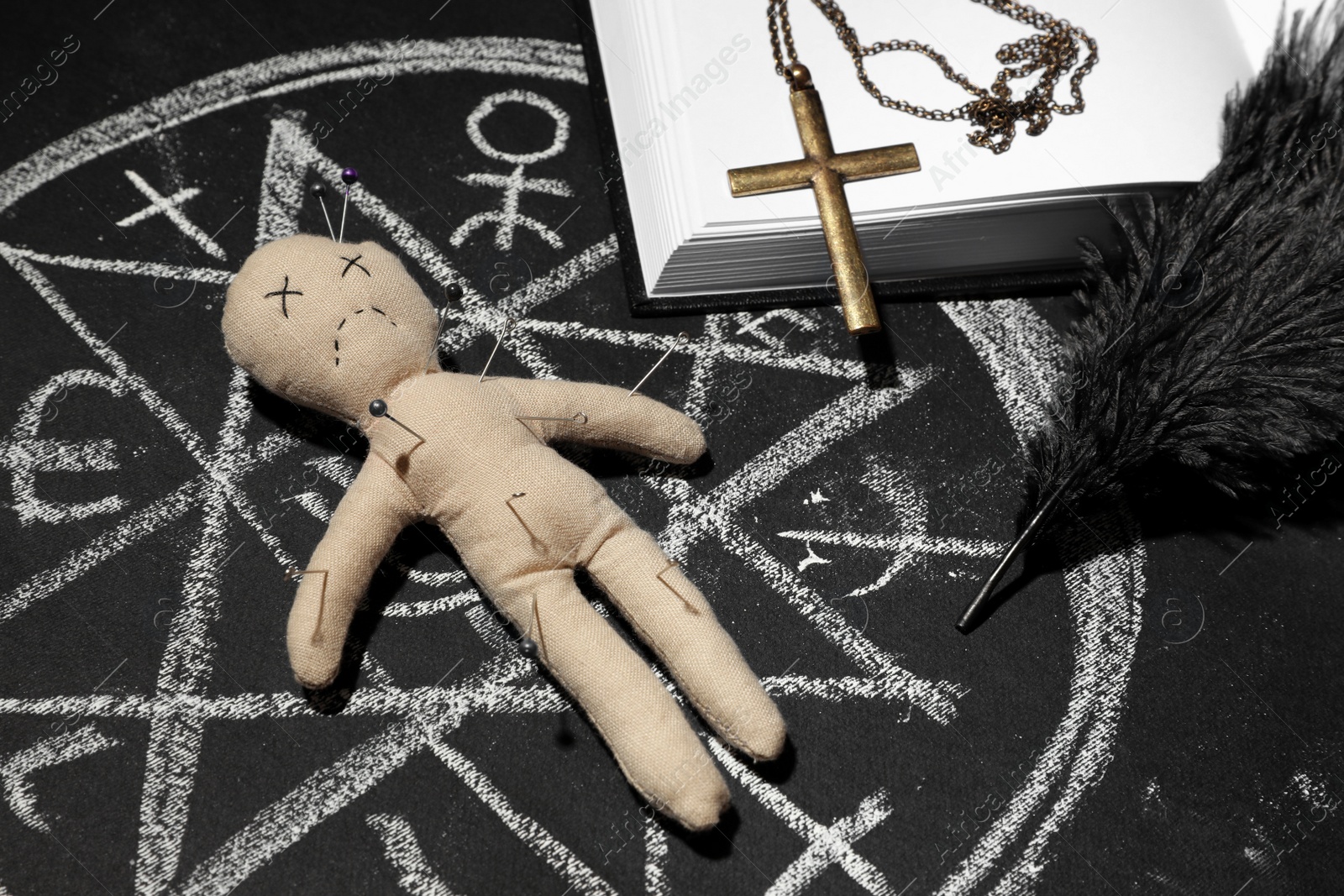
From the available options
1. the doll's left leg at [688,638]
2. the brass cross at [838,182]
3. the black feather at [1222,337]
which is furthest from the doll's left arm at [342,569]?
the black feather at [1222,337]

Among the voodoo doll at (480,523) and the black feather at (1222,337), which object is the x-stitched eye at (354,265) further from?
the black feather at (1222,337)

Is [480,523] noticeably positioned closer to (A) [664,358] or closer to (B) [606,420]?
(B) [606,420]

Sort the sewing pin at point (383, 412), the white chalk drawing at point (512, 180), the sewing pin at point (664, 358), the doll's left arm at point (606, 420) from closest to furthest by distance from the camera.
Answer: the sewing pin at point (383, 412) < the doll's left arm at point (606, 420) < the sewing pin at point (664, 358) < the white chalk drawing at point (512, 180)

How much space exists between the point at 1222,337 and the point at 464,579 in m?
0.89

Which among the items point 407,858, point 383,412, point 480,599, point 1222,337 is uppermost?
point 383,412

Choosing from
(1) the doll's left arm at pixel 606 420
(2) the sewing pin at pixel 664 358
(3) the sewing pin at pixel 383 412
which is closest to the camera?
(3) the sewing pin at pixel 383 412

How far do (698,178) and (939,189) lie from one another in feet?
0.97

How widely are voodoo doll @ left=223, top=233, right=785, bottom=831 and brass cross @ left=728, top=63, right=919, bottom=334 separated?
1.30 ft

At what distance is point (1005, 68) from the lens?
1244mm

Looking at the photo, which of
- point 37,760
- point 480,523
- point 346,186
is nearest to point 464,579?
point 480,523

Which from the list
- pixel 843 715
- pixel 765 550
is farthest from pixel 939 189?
pixel 843 715

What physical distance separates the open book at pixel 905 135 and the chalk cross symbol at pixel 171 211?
1.77 feet

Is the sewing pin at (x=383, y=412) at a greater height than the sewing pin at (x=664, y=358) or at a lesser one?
greater

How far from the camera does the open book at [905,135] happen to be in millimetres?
1150
